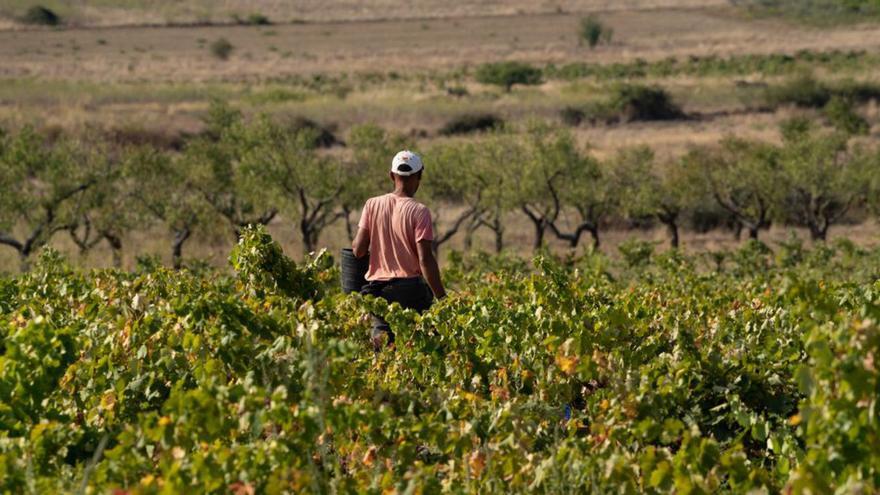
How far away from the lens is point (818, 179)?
36.1 meters

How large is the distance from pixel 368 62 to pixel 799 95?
2961cm

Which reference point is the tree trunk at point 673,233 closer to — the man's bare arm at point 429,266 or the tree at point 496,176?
the tree at point 496,176

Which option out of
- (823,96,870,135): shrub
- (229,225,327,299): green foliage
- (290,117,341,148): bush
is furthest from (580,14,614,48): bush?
(229,225,327,299): green foliage

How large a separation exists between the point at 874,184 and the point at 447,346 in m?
31.3

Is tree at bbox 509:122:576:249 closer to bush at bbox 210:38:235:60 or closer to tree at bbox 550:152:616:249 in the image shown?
tree at bbox 550:152:616:249

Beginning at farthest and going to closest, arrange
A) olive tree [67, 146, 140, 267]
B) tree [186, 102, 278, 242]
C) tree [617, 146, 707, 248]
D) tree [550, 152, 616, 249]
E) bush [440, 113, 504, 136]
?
bush [440, 113, 504, 136] → tree [617, 146, 707, 248] → tree [550, 152, 616, 249] → tree [186, 102, 278, 242] → olive tree [67, 146, 140, 267]

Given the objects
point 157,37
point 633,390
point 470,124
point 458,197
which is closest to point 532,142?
point 458,197

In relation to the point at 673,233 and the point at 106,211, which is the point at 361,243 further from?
the point at 673,233

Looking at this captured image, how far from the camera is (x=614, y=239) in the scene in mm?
40312

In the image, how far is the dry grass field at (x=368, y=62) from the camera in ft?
180

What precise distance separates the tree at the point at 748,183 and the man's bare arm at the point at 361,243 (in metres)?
29.2

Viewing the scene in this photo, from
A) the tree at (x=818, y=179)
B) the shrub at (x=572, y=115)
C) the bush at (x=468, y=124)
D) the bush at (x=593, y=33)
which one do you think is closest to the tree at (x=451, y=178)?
the tree at (x=818, y=179)

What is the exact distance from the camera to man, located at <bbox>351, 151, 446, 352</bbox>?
802 centimetres

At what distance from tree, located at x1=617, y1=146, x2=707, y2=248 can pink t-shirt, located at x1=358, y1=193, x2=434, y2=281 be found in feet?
91.9
